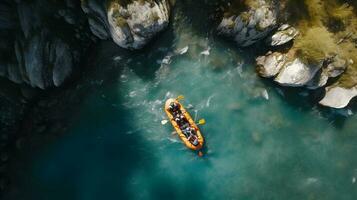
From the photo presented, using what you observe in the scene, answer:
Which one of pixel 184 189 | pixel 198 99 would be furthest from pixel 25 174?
pixel 198 99

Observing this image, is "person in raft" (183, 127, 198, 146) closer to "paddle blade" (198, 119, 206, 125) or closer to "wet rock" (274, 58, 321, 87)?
"paddle blade" (198, 119, 206, 125)

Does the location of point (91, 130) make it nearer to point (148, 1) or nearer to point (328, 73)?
point (148, 1)

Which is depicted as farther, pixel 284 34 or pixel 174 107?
pixel 174 107

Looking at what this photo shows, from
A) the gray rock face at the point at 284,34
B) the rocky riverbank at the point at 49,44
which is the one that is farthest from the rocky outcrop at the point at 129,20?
the gray rock face at the point at 284,34

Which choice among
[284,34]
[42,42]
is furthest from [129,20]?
[284,34]

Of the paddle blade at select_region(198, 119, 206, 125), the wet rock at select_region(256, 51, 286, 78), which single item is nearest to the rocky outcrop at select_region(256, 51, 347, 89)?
the wet rock at select_region(256, 51, 286, 78)

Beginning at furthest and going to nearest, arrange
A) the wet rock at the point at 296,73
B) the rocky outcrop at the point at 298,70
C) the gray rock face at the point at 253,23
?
1. the rocky outcrop at the point at 298,70
2. the wet rock at the point at 296,73
3. the gray rock face at the point at 253,23

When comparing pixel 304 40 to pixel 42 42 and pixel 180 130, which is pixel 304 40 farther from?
pixel 42 42

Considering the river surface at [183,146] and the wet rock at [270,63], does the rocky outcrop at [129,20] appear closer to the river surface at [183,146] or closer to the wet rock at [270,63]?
the river surface at [183,146]
